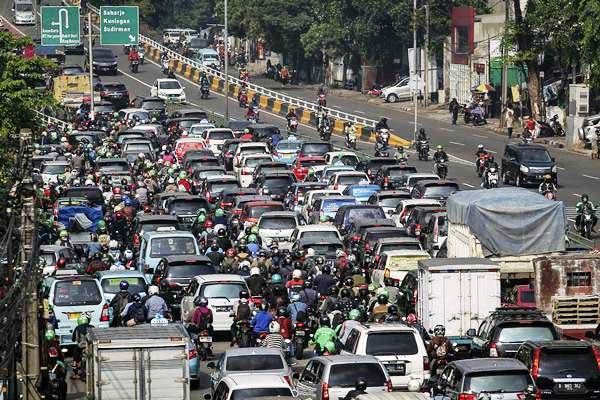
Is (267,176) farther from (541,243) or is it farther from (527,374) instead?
(527,374)

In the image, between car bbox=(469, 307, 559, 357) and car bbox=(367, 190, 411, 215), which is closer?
car bbox=(469, 307, 559, 357)

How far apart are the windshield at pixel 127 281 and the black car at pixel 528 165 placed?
23.4 meters

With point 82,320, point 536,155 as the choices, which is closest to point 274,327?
point 82,320

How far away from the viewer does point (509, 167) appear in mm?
56594

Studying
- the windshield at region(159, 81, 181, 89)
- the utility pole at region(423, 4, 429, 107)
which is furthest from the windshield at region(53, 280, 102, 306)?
the utility pole at region(423, 4, 429, 107)

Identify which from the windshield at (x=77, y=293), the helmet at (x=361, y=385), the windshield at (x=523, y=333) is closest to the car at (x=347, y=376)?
the helmet at (x=361, y=385)

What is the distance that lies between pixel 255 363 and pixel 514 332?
4443 mm

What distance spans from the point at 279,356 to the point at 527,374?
412 cm

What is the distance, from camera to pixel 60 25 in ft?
261

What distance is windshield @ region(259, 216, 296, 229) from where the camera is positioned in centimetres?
4138

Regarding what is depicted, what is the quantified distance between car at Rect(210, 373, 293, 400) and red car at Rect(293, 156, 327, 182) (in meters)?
32.8

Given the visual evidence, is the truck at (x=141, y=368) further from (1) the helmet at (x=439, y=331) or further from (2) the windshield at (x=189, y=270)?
(2) the windshield at (x=189, y=270)

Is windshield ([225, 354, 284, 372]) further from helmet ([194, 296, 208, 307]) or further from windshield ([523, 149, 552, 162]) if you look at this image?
windshield ([523, 149, 552, 162])

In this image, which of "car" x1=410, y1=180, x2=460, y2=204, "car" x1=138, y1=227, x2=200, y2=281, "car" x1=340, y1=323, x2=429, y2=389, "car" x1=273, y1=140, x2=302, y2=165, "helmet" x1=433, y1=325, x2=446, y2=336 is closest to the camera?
"car" x1=340, y1=323, x2=429, y2=389
